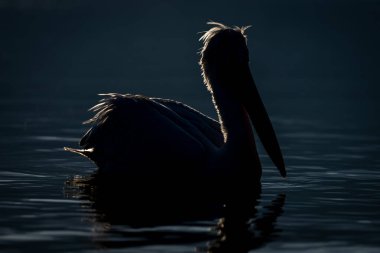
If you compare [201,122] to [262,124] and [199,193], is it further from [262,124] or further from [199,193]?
[199,193]

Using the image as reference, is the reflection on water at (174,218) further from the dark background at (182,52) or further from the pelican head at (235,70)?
the dark background at (182,52)

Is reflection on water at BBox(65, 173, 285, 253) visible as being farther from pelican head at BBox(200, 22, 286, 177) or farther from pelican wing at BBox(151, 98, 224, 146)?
pelican wing at BBox(151, 98, 224, 146)

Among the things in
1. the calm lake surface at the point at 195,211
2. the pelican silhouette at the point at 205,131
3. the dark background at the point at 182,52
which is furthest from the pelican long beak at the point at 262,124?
A: the dark background at the point at 182,52

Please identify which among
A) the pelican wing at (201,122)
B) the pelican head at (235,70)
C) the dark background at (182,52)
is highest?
the pelican head at (235,70)

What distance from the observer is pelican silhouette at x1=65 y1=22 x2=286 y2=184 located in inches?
476

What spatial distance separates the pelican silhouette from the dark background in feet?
27.8

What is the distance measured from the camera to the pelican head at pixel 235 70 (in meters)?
12.5

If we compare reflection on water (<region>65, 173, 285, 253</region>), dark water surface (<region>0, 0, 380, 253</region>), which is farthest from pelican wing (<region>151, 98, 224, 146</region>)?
reflection on water (<region>65, 173, 285, 253</region>)

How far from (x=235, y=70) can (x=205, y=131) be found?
86 centimetres

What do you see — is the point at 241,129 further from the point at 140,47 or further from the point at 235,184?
the point at 140,47

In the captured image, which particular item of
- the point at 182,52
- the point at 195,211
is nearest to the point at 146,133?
the point at 195,211

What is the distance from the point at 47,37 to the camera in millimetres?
119812

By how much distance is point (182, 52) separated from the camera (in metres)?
104

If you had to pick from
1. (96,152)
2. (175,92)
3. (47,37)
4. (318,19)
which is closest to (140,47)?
(47,37)
